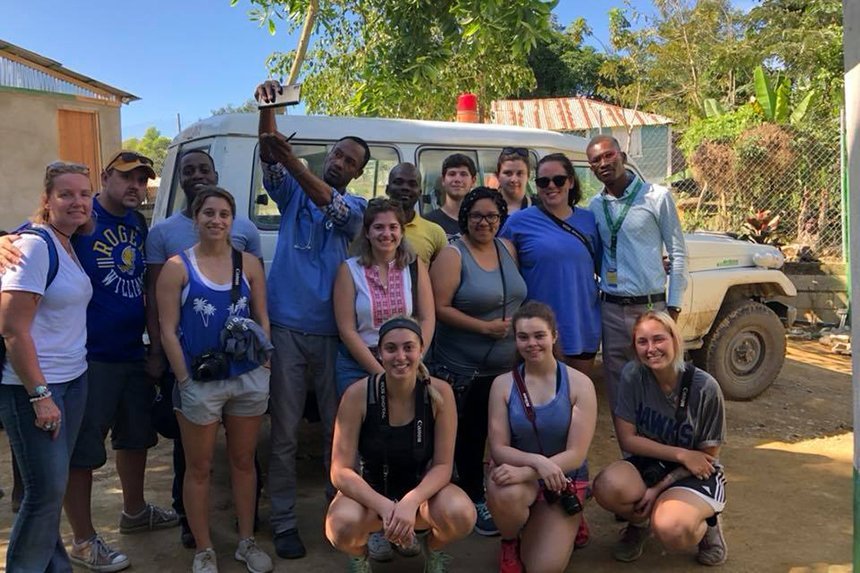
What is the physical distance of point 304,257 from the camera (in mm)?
3416

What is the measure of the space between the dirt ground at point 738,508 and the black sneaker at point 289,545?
1.5 inches

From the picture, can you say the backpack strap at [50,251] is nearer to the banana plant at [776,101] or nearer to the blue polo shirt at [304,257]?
the blue polo shirt at [304,257]

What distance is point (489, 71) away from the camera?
9.96 m

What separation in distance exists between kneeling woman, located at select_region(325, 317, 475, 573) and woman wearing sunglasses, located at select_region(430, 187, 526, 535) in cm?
49

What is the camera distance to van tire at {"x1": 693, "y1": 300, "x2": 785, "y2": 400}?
5906 mm

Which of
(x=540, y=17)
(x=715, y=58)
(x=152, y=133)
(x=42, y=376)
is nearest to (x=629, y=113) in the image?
(x=715, y=58)

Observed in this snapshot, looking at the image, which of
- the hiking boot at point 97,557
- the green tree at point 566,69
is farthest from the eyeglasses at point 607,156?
the green tree at point 566,69

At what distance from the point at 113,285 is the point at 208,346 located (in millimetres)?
558

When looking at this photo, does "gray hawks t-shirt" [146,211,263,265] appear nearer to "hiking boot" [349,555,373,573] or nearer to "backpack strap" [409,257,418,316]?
"backpack strap" [409,257,418,316]

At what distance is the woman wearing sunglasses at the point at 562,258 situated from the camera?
3703mm

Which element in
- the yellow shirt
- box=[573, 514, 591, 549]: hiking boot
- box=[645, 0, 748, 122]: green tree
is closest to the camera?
box=[573, 514, 591, 549]: hiking boot

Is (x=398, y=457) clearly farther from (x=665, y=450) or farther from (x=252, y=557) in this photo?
(x=665, y=450)

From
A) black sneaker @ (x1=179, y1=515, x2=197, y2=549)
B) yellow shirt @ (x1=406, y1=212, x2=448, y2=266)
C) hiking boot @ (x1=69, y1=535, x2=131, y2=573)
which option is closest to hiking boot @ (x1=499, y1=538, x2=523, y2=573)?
yellow shirt @ (x1=406, y1=212, x2=448, y2=266)

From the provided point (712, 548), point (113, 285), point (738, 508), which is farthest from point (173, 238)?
point (738, 508)
